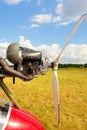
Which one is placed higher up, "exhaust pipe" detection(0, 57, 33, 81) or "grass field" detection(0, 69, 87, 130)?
"exhaust pipe" detection(0, 57, 33, 81)

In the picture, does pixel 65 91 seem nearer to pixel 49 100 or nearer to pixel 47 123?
pixel 49 100

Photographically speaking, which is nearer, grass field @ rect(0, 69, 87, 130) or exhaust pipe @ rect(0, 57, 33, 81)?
exhaust pipe @ rect(0, 57, 33, 81)

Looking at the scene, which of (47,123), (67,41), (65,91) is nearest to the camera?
(67,41)

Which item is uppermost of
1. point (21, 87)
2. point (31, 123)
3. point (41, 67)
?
point (41, 67)

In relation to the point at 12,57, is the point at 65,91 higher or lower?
lower

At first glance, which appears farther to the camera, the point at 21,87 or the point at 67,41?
the point at 21,87

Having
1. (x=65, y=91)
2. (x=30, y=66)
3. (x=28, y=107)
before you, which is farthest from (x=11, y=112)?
(x=65, y=91)

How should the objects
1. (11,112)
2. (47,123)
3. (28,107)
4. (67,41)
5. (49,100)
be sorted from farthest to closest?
(49,100) → (28,107) → (47,123) → (67,41) → (11,112)

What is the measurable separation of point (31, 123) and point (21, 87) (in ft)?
50.5

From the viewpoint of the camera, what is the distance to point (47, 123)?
1248 cm

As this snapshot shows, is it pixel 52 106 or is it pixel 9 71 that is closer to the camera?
pixel 9 71

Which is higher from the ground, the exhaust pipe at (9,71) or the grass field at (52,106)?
the exhaust pipe at (9,71)

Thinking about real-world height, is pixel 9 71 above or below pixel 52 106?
above

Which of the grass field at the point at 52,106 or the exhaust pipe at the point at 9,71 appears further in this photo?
the grass field at the point at 52,106
